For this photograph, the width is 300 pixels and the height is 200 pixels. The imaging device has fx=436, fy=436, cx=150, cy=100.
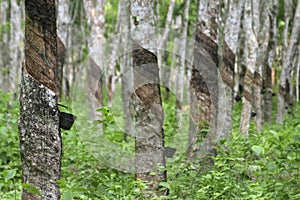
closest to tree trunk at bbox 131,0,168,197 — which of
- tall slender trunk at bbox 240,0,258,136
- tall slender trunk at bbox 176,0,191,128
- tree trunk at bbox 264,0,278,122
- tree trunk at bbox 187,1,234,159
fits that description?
tree trunk at bbox 187,1,234,159

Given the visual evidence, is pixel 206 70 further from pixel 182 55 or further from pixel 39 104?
pixel 182 55

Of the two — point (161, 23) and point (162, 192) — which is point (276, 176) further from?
point (161, 23)

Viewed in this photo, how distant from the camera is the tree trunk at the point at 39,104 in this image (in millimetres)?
3730

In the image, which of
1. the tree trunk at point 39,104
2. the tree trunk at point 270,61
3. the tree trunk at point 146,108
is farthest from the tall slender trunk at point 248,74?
the tree trunk at point 39,104

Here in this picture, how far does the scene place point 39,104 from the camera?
372cm

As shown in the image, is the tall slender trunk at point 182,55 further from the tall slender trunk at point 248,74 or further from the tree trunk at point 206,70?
the tree trunk at point 206,70

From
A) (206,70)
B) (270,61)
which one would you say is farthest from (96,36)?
(270,61)

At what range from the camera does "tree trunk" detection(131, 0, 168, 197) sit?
17.8 feet

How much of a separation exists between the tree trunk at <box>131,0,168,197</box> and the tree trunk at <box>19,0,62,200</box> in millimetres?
1760

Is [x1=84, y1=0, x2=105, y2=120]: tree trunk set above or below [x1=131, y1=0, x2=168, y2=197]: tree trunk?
above

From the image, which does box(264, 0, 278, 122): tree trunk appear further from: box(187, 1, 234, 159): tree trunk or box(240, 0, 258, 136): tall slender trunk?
box(187, 1, 234, 159): tree trunk

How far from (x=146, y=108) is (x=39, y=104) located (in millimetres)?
1940

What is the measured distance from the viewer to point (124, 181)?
6145 millimetres

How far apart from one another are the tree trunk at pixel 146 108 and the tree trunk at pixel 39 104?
69.3 inches
